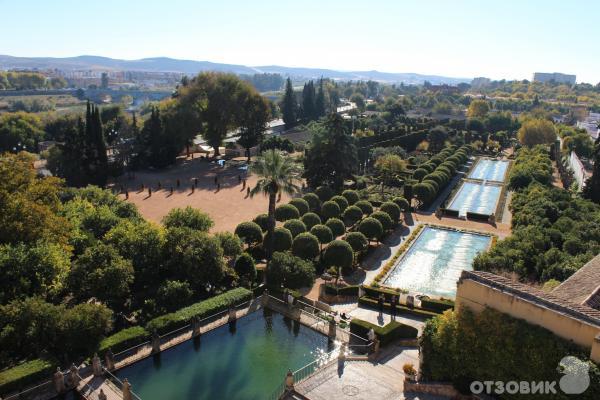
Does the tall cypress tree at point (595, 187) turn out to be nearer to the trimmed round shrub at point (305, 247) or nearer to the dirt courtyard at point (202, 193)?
the dirt courtyard at point (202, 193)

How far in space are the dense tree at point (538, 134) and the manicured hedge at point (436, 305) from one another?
71140 millimetres

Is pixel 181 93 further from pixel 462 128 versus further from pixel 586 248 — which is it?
pixel 462 128

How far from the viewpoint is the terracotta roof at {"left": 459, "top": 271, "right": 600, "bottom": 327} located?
15531 mm

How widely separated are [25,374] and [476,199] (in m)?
48.8

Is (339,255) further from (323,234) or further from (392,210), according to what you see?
(392,210)

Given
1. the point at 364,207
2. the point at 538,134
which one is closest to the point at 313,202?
the point at 364,207

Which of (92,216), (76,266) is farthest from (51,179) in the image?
(76,266)

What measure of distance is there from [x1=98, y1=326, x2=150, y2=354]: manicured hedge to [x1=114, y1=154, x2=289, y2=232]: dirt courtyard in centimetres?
1667

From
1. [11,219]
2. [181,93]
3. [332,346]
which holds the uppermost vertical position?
[181,93]

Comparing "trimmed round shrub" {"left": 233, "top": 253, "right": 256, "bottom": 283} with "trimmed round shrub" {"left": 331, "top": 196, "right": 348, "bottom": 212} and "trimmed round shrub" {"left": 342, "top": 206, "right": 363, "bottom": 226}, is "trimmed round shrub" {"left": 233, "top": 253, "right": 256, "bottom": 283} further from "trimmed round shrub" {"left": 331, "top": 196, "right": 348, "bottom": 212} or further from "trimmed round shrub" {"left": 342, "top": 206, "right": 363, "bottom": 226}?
"trimmed round shrub" {"left": 331, "top": 196, "right": 348, "bottom": 212}

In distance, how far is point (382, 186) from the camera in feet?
177

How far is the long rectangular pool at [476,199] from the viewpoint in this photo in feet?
166

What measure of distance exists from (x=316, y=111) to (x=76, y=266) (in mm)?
92173

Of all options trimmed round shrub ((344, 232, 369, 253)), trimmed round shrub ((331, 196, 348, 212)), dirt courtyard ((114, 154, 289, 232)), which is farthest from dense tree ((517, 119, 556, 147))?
trimmed round shrub ((344, 232, 369, 253))
